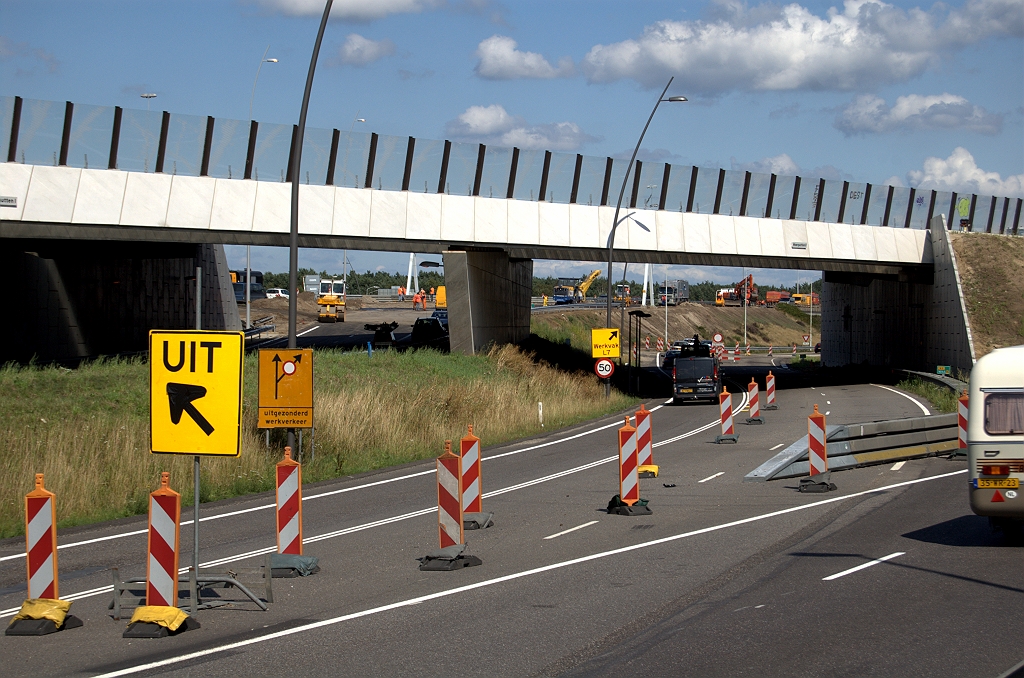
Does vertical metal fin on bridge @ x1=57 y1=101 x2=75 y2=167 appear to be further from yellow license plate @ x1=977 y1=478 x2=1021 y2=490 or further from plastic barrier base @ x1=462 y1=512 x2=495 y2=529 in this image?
yellow license plate @ x1=977 y1=478 x2=1021 y2=490

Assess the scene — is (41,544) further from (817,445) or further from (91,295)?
(91,295)

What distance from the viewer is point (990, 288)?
154ft

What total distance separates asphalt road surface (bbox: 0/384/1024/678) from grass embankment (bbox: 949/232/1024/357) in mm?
30216

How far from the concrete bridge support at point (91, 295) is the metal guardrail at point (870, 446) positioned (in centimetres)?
2942

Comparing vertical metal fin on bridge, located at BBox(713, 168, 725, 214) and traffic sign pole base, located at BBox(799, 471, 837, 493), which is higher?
vertical metal fin on bridge, located at BBox(713, 168, 725, 214)

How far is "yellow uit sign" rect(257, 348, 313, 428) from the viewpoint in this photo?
64.9 ft

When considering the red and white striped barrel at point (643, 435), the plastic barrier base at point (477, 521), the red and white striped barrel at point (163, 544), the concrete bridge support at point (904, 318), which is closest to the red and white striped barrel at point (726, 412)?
the red and white striped barrel at point (643, 435)

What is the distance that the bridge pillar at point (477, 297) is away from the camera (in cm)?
4100

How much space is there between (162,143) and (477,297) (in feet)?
44.4

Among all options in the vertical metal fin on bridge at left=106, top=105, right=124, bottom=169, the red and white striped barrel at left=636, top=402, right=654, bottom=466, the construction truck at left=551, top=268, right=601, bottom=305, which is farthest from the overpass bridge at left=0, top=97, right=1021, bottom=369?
the construction truck at left=551, top=268, right=601, bottom=305

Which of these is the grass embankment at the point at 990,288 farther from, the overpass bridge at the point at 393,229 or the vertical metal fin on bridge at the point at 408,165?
the vertical metal fin on bridge at the point at 408,165

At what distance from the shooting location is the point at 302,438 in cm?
2220

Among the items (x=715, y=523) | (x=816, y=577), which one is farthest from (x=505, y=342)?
(x=816, y=577)

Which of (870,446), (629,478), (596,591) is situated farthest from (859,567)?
(870,446)
